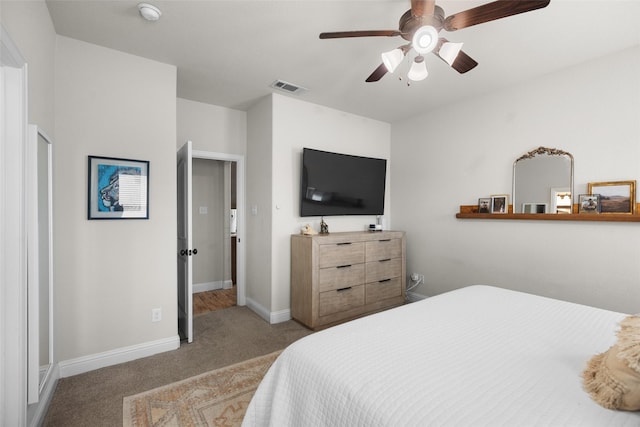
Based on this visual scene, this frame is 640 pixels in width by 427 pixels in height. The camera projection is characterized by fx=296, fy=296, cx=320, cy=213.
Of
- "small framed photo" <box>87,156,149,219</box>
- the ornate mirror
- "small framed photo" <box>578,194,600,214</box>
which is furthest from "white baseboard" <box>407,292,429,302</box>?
"small framed photo" <box>87,156,149,219</box>

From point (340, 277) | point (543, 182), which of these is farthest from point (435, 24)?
point (340, 277)

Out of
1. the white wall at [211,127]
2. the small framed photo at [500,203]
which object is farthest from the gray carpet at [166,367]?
the small framed photo at [500,203]

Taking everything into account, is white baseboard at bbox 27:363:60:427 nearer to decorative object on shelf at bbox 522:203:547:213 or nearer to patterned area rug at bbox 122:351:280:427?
patterned area rug at bbox 122:351:280:427

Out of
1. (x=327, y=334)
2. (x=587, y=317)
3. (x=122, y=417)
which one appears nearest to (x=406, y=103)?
(x=587, y=317)

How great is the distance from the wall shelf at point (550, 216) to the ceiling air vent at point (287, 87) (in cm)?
232

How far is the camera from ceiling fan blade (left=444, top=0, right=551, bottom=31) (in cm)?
140

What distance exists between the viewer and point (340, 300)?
3.27m

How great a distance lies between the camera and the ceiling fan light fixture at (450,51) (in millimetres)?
1763

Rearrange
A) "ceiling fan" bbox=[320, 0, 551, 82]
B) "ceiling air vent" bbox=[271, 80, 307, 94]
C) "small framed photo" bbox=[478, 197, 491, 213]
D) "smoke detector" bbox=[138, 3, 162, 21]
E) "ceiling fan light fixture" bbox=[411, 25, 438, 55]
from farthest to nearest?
"small framed photo" bbox=[478, 197, 491, 213], "ceiling air vent" bbox=[271, 80, 307, 94], "smoke detector" bbox=[138, 3, 162, 21], "ceiling fan light fixture" bbox=[411, 25, 438, 55], "ceiling fan" bbox=[320, 0, 551, 82]

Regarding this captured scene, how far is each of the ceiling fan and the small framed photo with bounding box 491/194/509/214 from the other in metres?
1.73

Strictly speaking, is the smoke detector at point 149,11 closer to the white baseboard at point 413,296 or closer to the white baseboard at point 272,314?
the white baseboard at point 272,314

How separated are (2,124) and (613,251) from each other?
4079 mm

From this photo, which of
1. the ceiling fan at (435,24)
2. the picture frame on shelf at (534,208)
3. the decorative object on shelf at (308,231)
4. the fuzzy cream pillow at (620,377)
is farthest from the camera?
the decorative object on shelf at (308,231)

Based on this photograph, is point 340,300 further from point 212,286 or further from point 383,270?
point 212,286
